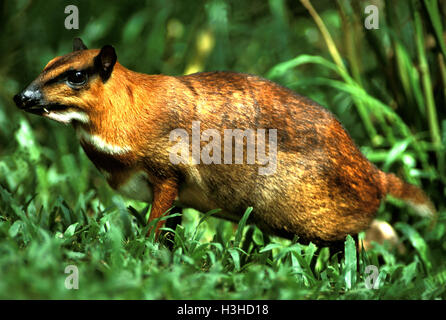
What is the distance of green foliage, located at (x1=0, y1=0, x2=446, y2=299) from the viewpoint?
106 inches

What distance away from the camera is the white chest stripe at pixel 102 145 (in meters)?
2.99

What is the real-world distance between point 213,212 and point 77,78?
3.21 ft

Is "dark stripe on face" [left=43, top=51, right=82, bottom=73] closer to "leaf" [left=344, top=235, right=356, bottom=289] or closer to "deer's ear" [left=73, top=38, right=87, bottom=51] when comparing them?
"deer's ear" [left=73, top=38, right=87, bottom=51]

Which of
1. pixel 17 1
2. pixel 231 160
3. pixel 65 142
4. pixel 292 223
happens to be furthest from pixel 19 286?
pixel 17 1

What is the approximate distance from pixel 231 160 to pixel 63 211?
1143 mm

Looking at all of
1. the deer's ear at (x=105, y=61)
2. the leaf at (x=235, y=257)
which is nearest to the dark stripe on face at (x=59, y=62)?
the deer's ear at (x=105, y=61)

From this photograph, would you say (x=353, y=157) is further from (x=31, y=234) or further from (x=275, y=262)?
(x=31, y=234)

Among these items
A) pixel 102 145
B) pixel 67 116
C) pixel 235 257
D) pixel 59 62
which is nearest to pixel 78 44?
pixel 59 62

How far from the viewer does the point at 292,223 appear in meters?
3.31

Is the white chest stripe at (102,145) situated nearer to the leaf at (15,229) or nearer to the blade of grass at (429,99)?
the leaf at (15,229)

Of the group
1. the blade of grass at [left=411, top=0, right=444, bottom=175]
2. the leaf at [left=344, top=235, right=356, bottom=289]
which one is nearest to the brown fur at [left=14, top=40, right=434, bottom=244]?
the leaf at [left=344, top=235, right=356, bottom=289]

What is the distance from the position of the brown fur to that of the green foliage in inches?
6.3

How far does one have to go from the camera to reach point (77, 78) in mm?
2898

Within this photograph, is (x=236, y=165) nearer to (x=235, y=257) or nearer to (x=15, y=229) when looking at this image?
(x=235, y=257)
